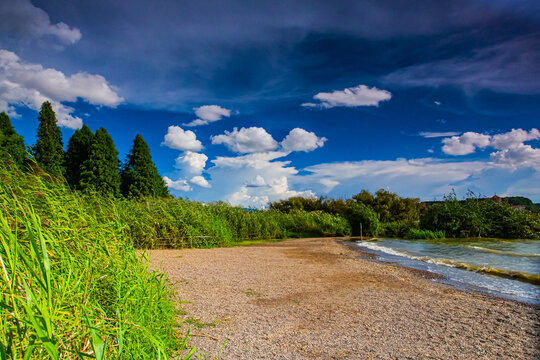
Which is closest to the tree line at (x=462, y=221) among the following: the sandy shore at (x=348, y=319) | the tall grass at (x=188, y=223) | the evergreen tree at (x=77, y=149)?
the tall grass at (x=188, y=223)

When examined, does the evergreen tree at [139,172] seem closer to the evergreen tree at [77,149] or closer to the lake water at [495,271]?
the evergreen tree at [77,149]

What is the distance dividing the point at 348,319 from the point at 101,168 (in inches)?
1218

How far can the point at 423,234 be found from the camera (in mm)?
22281

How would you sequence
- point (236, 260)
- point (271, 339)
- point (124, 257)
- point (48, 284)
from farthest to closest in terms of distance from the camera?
point (236, 260) → point (271, 339) → point (124, 257) → point (48, 284)

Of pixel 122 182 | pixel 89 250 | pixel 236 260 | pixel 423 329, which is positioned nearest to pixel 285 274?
pixel 236 260

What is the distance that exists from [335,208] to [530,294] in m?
28.0

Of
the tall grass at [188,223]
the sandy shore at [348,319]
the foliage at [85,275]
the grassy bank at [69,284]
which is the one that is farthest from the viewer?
the tall grass at [188,223]

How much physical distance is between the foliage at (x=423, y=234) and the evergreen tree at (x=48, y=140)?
→ 3059cm

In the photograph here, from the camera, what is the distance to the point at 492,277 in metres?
8.47

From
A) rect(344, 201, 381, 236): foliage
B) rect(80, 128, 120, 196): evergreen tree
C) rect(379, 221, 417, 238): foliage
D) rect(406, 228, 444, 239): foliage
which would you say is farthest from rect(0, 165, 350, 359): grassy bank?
rect(80, 128, 120, 196): evergreen tree

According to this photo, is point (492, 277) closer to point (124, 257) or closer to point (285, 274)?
point (285, 274)

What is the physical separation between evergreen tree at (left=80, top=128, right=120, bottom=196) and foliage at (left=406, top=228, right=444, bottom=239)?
84.1 feet

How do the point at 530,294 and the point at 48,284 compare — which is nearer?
the point at 48,284

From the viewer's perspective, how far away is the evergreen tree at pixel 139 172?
104ft
